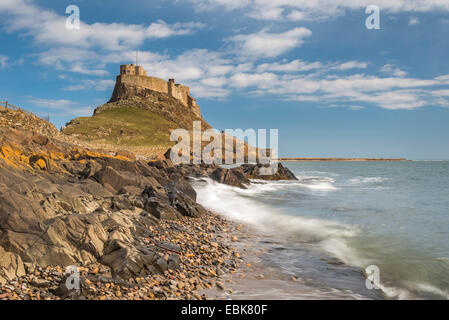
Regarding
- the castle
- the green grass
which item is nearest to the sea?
the green grass

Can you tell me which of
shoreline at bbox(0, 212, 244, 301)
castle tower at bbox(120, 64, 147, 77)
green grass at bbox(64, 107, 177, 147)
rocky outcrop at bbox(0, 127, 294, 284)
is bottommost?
shoreline at bbox(0, 212, 244, 301)

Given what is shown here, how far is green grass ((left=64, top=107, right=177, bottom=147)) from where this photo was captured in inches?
3034

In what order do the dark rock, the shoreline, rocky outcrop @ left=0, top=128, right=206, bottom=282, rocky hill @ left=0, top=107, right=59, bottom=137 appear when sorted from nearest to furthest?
the shoreline < rocky outcrop @ left=0, top=128, right=206, bottom=282 < the dark rock < rocky hill @ left=0, top=107, right=59, bottom=137

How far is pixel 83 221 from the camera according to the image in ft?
25.5

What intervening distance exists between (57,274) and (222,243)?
17.7 ft

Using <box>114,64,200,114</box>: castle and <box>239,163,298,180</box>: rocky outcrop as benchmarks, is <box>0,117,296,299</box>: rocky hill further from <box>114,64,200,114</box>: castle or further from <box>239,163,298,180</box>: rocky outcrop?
<box>114,64,200,114</box>: castle

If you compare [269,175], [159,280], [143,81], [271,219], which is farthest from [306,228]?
[143,81]

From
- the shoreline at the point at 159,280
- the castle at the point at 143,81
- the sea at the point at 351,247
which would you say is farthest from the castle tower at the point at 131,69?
the shoreline at the point at 159,280

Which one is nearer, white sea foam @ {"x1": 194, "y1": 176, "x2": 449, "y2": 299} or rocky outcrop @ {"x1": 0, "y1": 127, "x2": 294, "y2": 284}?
rocky outcrop @ {"x1": 0, "y1": 127, "x2": 294, "y2": 284}

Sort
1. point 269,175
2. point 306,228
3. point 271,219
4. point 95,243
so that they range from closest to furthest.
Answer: point 95,243 < point 306,228 < point 271,219 < point 269,175

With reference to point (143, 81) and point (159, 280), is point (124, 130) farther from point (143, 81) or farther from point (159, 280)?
point (159, 280)

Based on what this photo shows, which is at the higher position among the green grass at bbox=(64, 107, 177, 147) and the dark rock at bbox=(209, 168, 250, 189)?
the green grass at bbox=(64, 107, 177, 147)

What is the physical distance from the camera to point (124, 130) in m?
84.2
